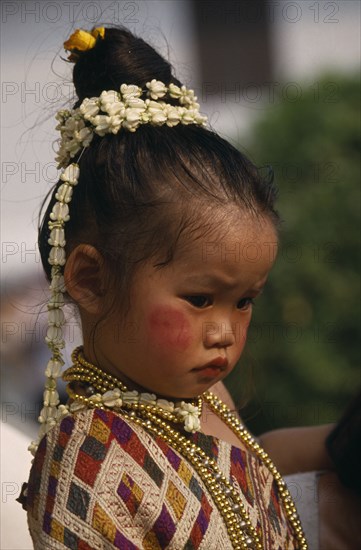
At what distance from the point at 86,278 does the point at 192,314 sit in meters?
0.20

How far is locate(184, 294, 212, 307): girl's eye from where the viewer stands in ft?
4.75

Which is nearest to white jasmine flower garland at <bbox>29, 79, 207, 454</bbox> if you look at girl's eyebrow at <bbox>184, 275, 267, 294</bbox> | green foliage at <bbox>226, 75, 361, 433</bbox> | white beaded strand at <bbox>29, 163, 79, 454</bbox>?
white beaded strand at <bbox>29, 163, 79, 454</bbox>

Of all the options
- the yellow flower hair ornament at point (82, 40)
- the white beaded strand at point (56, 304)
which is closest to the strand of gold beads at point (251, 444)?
the white beaded strand at point (56, 304)

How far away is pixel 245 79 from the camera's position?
8.80 m

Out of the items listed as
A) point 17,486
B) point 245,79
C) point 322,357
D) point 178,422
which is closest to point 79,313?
point 178,422

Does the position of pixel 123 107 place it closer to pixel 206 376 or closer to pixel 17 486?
pixel 206 376

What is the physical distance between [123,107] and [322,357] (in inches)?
115

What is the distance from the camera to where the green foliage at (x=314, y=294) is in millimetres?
4301

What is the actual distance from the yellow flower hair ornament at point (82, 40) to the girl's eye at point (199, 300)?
1.72 ft

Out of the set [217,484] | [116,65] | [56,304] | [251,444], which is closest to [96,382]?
[56,304]

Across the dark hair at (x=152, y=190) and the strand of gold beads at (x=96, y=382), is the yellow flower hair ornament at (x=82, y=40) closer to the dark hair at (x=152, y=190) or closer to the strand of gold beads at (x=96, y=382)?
the dark hair at (x=152, y=190)

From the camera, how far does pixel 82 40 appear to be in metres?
1.65

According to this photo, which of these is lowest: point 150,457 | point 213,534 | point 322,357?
point 322,357

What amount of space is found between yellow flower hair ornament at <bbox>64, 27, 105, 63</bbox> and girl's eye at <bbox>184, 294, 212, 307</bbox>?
52cm
